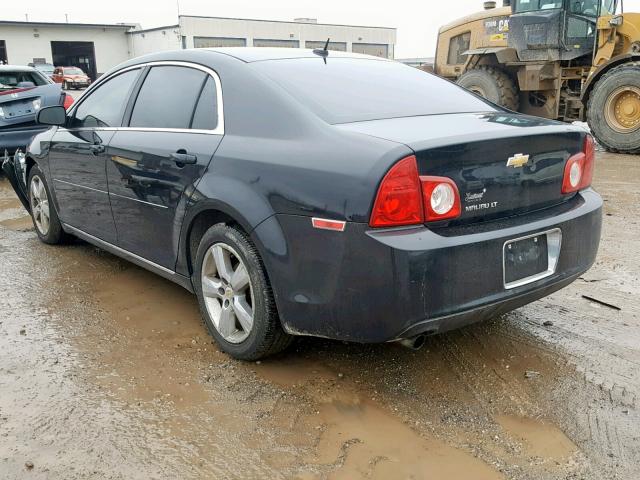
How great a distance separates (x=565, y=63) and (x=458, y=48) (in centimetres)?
358

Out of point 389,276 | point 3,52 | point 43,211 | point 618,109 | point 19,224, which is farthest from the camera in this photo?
point 3,52

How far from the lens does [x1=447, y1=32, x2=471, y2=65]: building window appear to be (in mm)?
14227

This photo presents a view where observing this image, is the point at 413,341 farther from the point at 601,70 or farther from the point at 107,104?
the point at 601,70

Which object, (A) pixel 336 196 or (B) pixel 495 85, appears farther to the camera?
(B) pixel 495 85

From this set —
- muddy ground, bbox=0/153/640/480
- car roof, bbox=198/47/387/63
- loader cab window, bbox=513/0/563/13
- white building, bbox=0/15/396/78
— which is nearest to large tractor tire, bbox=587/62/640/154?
loader cab window, bbox=513/0/563/13

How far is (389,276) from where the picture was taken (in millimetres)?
2404

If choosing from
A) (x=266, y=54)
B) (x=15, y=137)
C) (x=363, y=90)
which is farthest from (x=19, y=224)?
(x=363, y=90)

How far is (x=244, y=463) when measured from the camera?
7.87 ft

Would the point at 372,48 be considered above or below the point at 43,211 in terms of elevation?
above

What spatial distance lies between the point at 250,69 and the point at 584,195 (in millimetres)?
1825

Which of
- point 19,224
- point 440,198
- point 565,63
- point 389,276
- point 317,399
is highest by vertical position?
point 565,63

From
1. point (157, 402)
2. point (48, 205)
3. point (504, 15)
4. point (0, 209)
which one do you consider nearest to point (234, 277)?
point (157, 402)

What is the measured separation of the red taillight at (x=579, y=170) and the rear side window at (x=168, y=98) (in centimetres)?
196

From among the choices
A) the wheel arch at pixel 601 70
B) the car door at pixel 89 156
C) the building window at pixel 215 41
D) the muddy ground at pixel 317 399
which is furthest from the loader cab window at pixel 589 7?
the building window at pixel 215 41
